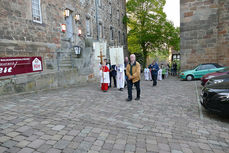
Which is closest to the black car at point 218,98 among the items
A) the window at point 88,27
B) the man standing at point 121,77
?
the man standing at point 121,77

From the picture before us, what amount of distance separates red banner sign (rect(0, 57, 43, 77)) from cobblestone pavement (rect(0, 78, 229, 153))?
1.90 meters

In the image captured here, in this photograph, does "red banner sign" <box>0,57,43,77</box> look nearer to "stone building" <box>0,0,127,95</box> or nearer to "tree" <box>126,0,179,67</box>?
"stone building" <box>0,0,127,95</box>

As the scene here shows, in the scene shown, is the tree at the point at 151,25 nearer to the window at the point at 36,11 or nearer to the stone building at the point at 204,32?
the stone building at the point at 204,32

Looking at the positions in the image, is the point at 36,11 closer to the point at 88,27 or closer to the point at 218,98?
the point at 88,27

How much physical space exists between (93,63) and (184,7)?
10.1m

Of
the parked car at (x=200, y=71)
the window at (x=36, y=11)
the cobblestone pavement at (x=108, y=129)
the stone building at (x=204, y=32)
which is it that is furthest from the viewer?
the stone building at (x=204, y=32)

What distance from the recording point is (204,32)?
14.0 meters

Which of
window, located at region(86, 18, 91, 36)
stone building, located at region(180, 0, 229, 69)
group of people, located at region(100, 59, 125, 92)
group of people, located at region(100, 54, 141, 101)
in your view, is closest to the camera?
group of people, located at region(100, 54, 141, 101)

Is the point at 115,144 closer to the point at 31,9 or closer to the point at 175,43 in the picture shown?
the point at 31,9

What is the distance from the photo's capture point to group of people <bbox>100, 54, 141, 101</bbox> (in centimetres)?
609

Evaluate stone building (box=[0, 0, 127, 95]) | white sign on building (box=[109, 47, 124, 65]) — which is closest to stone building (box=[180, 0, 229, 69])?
stone building (box=[0, 0, 127, 95])

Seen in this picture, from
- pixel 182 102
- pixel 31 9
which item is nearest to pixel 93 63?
pixel 31 9

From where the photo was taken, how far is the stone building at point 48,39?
7594mm

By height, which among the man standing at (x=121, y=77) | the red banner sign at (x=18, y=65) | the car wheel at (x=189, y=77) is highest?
the red banner sign at (x=18, y=65)
